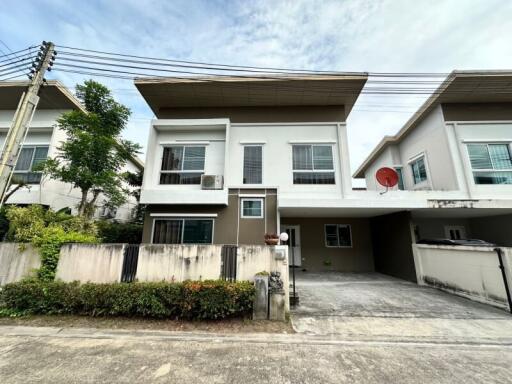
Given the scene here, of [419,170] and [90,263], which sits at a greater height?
[419,170]

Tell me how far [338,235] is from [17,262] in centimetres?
1083

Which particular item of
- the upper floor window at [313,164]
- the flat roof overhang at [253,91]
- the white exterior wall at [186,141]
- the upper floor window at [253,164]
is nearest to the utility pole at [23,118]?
the flat roof overhang at [253,91]

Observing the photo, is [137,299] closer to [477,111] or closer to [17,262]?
[17,262]

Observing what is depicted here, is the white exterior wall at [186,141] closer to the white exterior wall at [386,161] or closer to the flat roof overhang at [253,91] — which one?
the flat roof overhang at [253,91]

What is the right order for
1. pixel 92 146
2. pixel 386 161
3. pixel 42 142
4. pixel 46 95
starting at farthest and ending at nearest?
pixel 386 161
pixel 42 142
pixel 46 95
pixel 92 146

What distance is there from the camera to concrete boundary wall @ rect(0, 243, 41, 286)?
482cm

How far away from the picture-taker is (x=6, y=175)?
A: 16.9 ft

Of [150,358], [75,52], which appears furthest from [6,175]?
[150,358]

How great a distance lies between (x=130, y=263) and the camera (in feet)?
15.7

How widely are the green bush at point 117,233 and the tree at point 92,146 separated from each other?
2.69ft

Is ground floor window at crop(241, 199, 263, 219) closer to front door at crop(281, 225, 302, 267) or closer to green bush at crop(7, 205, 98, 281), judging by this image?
front door at crop(281, 225, 302, 267)

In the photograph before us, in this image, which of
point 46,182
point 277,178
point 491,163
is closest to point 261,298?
point 277,178

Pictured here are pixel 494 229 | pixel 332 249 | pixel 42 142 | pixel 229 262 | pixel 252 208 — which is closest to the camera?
pixel 229 262

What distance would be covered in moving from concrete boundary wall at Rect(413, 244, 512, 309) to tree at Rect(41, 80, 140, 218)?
11.4 metres
